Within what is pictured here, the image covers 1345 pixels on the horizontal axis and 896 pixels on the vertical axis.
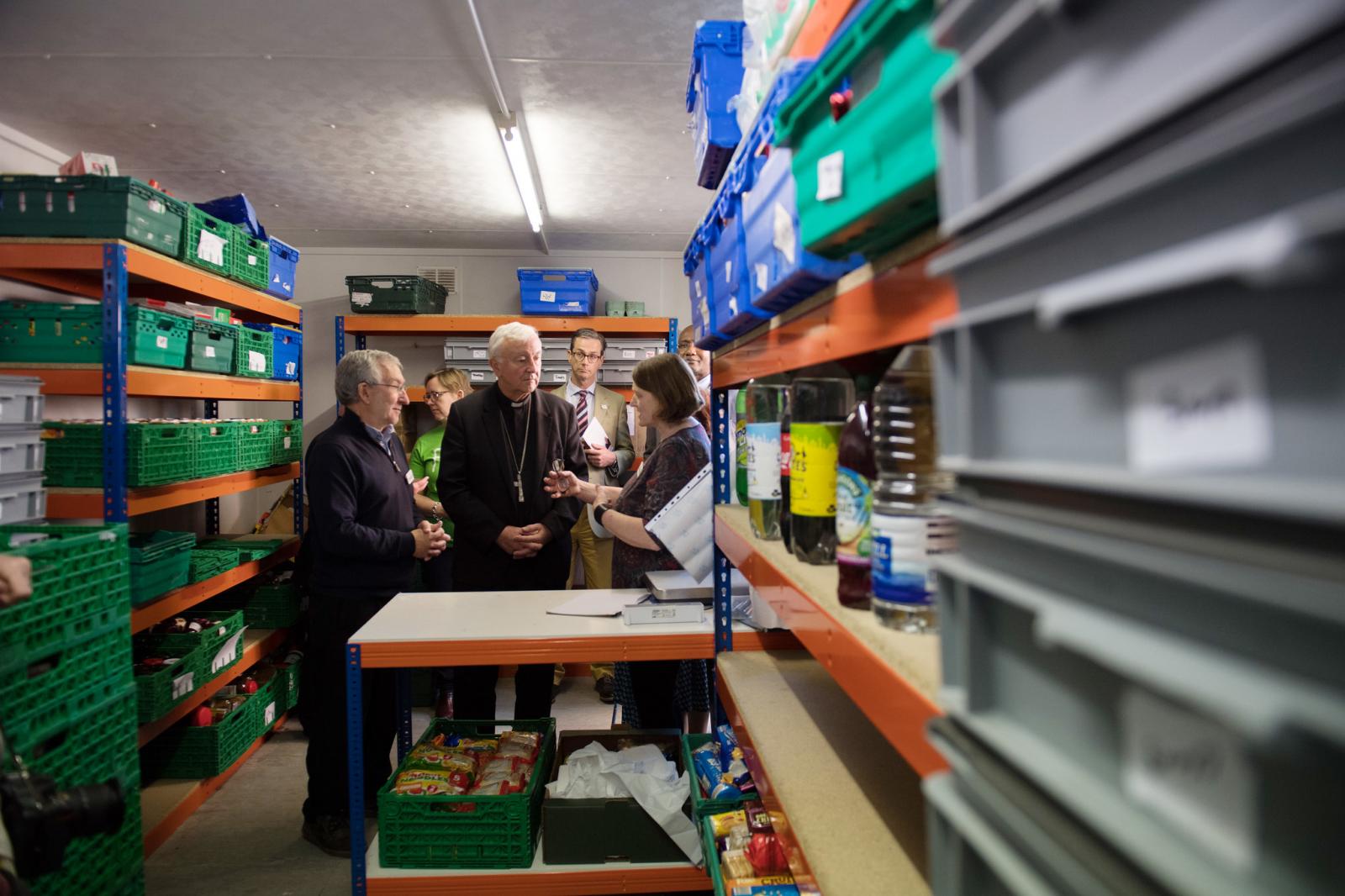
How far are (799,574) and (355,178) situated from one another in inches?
171

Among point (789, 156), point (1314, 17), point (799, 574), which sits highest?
point (789, 156)

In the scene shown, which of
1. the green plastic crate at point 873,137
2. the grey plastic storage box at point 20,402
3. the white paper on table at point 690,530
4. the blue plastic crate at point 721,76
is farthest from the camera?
the grey plastic storage box at point 20,402

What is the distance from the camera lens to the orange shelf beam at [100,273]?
2873mm

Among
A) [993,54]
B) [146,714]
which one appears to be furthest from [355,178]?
[993,54]

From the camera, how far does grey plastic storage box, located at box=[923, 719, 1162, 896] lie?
45cm

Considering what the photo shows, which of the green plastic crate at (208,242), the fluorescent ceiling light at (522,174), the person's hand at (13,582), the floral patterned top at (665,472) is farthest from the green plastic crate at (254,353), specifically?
the floral patterned top at (665,472)

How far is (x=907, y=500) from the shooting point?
1.05 metres

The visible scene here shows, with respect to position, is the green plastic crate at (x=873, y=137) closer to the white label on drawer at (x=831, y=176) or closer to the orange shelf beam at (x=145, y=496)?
the white label on drawer at (x=831, y=176)

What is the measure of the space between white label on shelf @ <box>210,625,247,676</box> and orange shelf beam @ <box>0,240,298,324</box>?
1.69 meters

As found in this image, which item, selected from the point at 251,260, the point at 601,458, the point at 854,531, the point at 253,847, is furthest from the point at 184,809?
the point at 854,531

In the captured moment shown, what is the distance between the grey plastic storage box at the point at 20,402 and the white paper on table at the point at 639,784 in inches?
80.7

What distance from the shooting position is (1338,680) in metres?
0.32

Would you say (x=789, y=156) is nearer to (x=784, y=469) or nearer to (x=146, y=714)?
(x=784, y=469)

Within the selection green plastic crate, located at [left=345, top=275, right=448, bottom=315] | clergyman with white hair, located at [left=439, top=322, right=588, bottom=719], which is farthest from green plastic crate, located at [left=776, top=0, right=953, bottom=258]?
green plastic crate, located at [left=345, top=275, right=448, bottom=315]
